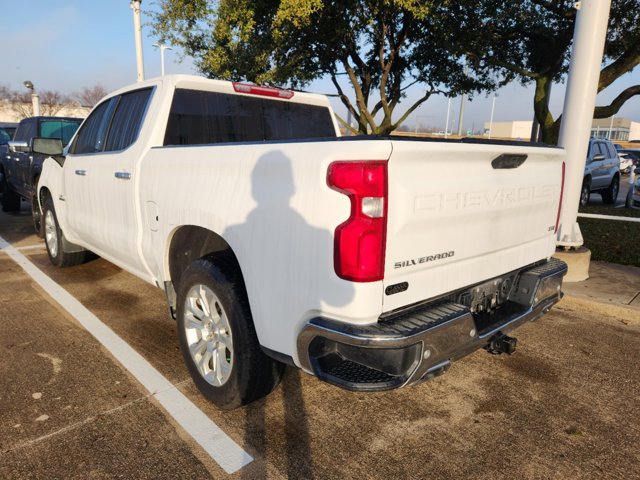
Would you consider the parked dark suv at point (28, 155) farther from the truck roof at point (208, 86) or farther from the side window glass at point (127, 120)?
the truck roof at point (208, 86)

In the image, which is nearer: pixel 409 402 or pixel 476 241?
pixel 476 241

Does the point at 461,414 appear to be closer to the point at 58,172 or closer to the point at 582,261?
the point at 582,261

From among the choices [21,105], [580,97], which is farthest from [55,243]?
[21,105]

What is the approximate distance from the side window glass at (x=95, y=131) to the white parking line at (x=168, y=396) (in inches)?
60.9

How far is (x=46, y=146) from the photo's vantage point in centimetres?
491

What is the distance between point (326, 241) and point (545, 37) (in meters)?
11.6

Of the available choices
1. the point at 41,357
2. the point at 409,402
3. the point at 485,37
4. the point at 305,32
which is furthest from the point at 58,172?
the point at 485,37

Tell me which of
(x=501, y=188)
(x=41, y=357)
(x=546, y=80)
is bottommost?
(x=41, y=357)

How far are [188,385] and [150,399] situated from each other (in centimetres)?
27

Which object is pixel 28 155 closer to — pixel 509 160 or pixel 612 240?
pixel 509 160

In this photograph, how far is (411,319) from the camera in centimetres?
222

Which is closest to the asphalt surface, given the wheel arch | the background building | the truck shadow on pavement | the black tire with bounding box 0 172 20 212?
the truck shadow on pavement

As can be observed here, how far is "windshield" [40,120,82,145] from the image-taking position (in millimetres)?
9188

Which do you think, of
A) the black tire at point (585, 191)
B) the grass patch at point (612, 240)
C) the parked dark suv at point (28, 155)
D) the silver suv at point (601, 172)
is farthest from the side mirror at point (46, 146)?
the black tire at point (585, 191)
